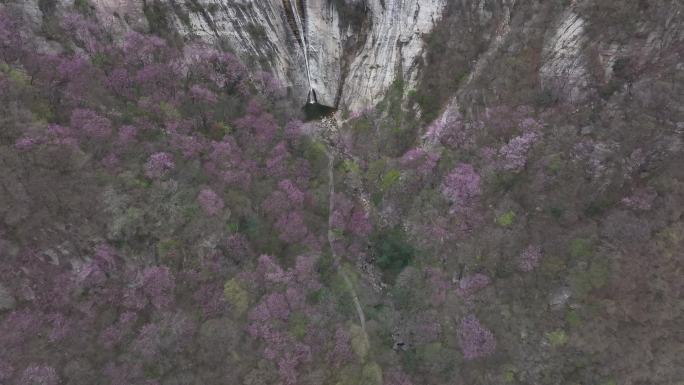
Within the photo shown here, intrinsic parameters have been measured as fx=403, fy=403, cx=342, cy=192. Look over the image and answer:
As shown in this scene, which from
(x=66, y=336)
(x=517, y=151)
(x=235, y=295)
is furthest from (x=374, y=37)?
(x=66, y=336)

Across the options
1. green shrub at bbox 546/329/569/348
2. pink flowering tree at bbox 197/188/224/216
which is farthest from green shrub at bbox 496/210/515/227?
pink flowering tree at bbox 197/188/224/216

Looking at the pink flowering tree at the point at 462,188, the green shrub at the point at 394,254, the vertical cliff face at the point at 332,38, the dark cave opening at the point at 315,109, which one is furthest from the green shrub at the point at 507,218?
the dark cave opening at the point at 315,109

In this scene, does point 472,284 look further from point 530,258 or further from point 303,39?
point 303,39

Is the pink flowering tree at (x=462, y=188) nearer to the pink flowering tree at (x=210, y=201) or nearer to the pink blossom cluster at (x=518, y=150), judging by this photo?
the pink blossom cluster at (x=518, y=150)

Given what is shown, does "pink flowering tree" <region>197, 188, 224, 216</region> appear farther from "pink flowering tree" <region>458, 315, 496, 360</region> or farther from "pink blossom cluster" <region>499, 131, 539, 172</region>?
"pink blossom cluster" <region>499, 131, 539, 172</region>

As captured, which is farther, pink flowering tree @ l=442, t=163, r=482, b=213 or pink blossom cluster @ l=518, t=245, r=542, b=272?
pink flowering tree @ l=442, t=163, r=482, b=213

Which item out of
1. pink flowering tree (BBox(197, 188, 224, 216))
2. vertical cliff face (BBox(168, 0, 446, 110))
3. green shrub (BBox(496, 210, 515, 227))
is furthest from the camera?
vertical cliff face (BBox(168, 0, 446, 110))

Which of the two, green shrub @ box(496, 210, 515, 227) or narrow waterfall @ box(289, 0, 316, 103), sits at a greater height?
narrow waterfall @ box(289, 0, 316, 103)

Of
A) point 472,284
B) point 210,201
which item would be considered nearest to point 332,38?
point 210,201
